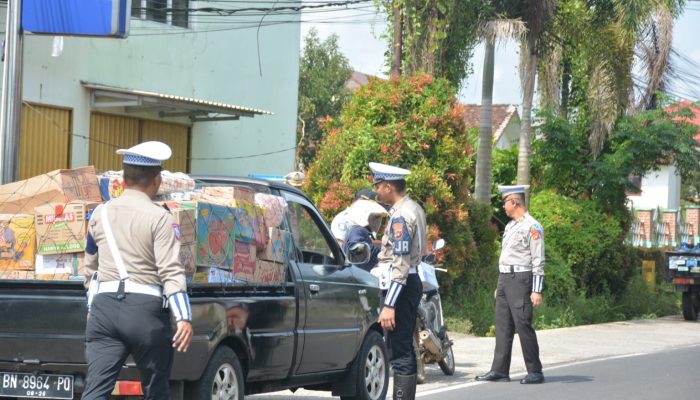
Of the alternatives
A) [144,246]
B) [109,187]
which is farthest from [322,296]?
[144,246]

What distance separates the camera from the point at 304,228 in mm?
9305

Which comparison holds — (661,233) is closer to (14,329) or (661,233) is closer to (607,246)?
(607,246)

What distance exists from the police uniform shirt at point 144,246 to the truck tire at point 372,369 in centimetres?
369

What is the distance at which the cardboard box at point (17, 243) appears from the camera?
7602mm

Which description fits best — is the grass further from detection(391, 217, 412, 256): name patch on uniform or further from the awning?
detection(391, 217, 412, 256): name patch on uniform

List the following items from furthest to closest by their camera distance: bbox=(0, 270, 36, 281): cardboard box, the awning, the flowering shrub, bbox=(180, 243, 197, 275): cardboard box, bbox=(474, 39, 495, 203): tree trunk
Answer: bbox=(474, 39, 495, 203): tree trunk, the awning, the flowering shrub, bbox=(0, 270, 36, 281): cardboard box, bbox=(180, 243, 197, 275): cardboard box

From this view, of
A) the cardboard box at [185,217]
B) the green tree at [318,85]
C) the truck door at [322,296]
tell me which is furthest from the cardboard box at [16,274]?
the green tree at [318,85]

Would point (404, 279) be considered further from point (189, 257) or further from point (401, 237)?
point (189, 257)

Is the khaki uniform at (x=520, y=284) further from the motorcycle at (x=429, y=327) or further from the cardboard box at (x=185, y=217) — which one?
the cardboard box at (x=185, y=217)

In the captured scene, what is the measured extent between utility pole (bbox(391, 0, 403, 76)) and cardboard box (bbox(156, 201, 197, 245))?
12716mm

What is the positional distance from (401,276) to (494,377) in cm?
397

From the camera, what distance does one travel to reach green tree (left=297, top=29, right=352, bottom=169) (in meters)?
43.7

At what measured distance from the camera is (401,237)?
8.60 m

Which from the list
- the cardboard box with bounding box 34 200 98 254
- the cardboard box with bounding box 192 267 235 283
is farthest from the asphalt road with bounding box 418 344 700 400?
the cardboard box with bounding box 34 200 98 254
